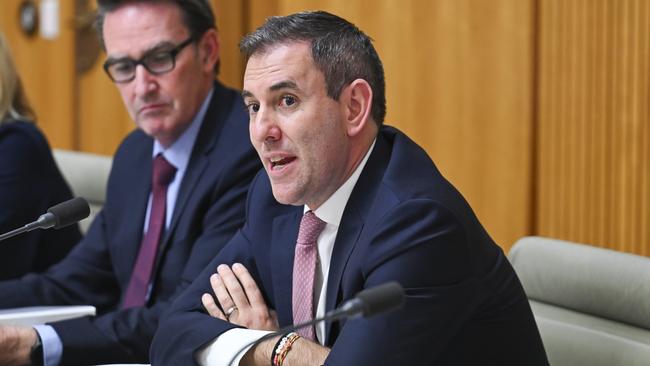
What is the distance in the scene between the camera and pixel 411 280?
1767 mm

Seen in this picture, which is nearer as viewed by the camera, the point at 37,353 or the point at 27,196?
the point at 37,353

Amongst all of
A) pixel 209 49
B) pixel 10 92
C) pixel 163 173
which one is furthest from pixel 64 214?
pixel 10 92

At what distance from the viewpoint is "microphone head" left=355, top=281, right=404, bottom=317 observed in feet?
4.73

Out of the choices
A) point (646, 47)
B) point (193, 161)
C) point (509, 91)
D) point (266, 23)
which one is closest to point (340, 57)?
point (266, 23)

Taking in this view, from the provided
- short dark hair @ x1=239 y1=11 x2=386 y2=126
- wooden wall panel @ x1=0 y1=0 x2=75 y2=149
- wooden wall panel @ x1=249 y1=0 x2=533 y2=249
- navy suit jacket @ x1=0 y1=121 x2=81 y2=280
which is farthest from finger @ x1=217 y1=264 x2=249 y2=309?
wooden wall panel @ x1=0 y1=0 x2=75 y2=149

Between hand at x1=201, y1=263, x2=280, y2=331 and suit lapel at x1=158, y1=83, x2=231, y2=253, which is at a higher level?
suit lapel at x1=158, y1=83, x2=231, y2=253

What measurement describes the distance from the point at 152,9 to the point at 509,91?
1223 millimetres

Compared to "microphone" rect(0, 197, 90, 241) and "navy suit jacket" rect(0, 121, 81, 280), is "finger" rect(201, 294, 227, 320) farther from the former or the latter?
"navy suit jacket" rect(0, 121, 81, 280)

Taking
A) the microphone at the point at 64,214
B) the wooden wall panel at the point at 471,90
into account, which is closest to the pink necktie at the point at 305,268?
the microphone at the point at 64,214

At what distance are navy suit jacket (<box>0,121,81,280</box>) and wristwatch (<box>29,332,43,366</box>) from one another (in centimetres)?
74

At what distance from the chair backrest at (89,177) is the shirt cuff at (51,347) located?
1.26 m

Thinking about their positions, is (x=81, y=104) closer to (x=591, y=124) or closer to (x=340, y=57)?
(x=591, y=124)

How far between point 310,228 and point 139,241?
88 centimetres

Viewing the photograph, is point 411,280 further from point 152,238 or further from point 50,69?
point 50,69
